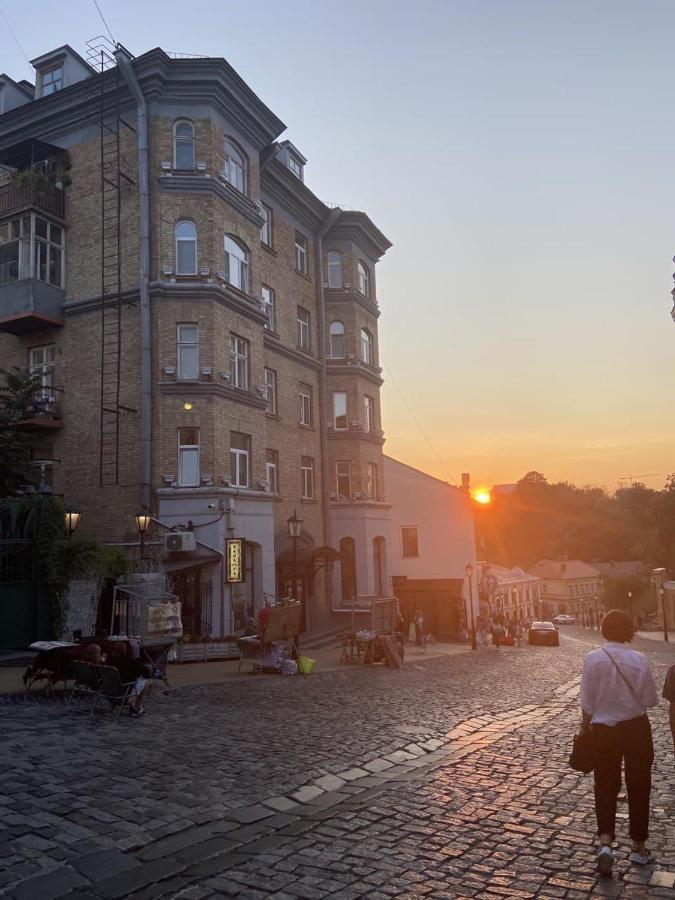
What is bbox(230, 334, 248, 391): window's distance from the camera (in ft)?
80.1

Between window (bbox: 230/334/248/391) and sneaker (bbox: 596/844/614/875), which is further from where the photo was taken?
window (bbox: 230/334/248/391)

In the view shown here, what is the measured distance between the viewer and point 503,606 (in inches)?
2835

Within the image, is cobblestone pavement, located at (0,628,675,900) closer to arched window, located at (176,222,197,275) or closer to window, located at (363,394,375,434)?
arched window, located at (176,222,197,275)

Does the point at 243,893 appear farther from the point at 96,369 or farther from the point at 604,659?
the point at 96,369

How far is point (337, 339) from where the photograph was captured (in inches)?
1326

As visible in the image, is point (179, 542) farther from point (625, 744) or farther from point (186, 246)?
point (625, 744)

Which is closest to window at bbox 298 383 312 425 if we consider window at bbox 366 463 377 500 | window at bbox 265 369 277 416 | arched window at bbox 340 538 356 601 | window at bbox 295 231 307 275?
window at bbox 265 369 277 416

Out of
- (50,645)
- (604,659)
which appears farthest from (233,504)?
(604,659)

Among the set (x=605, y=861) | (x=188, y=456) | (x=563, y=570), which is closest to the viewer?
(x=605, y=861)

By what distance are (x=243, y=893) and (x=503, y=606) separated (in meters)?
70.4

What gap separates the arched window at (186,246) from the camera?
2342 centimetres

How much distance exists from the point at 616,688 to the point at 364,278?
105 feet

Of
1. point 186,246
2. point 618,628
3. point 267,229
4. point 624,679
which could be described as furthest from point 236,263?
point 624,679

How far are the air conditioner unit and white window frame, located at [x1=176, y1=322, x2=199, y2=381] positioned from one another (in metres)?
5.14
